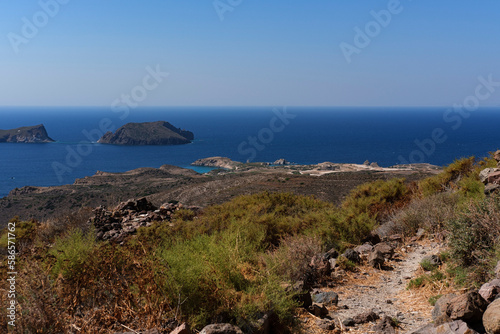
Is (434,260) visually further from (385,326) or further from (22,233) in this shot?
(22,233)

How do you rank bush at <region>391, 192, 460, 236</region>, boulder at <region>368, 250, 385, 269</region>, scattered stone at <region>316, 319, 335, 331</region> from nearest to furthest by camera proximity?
scattered stone at <region>316, 319, 335, 331</region>
boulder at <region>368, 250, 385, 269</region>
bush at <region>391, 192, 460, 236</region>

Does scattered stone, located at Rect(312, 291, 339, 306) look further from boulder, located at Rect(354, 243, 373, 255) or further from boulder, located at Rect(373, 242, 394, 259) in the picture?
boulder, located at Rect(354, 243, 373, 255)

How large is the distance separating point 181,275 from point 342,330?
6.82 feet

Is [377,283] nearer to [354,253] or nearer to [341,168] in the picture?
[354,253]

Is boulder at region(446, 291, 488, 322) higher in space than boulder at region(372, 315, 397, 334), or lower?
higher

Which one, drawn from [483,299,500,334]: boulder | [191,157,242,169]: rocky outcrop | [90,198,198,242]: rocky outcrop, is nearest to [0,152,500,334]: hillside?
[483,299,500,334]: boulder

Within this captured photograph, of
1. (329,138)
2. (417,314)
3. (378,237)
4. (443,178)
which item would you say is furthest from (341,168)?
(329,138)

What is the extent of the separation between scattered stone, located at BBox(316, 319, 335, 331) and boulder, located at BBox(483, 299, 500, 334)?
159cm

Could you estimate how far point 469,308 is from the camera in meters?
3.54

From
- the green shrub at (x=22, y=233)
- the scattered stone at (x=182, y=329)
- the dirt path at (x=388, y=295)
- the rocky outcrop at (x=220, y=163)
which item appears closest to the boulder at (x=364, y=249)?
the dirt path at (x=388, y=295)

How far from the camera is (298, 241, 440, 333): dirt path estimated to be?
444 centimetres

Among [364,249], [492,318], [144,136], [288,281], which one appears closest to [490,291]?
[492,318]

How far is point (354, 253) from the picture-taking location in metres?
7.04

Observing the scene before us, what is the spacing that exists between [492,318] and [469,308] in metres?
0.24
